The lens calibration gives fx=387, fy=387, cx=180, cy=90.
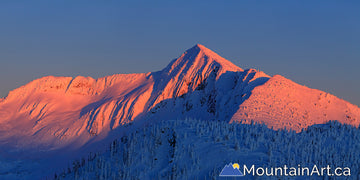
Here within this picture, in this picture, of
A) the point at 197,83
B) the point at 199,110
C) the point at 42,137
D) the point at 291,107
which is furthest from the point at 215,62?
the point at 42,137

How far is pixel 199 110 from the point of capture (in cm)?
11531

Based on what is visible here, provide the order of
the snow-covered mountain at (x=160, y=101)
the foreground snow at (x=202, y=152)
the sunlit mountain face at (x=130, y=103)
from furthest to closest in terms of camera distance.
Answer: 1. the sunlit mountain face at (x=130, y=103)
2. the snow-covered mountain at (x=160, y=101)
3. the foreground snow at (x=202, y=152)

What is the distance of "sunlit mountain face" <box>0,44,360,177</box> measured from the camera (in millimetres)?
87125

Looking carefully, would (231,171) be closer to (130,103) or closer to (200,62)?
(200,62)

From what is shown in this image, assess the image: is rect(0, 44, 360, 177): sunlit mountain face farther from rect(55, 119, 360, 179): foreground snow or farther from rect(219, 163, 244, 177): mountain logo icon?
rect(219, 163, 244, 177): mountain logo icon

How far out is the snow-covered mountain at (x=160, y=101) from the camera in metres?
80.5

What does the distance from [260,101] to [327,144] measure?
53472 mm

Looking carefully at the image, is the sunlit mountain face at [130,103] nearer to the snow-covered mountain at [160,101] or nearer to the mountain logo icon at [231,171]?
the snow-covered mountain at [160,101]

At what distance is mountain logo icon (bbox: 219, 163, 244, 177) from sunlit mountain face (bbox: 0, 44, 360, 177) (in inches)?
2360

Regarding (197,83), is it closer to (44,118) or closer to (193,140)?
(44,118)

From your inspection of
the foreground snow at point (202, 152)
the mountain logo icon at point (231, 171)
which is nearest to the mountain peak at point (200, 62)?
the foreground snow at point (202, 152)

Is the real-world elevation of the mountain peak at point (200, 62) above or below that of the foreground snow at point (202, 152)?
above

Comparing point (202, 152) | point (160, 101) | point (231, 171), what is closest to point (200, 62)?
point (160, 101)

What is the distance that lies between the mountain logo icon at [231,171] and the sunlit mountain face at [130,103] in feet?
197
